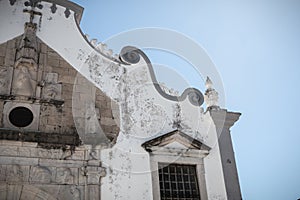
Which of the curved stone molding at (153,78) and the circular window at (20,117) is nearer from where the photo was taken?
the circular window at (20,117)

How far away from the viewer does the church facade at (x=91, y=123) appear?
27.2ft

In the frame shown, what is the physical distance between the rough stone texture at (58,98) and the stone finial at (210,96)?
10.2 feet

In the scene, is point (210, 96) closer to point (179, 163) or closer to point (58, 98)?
point (179, 163)

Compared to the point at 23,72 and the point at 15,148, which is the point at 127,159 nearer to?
the point at 15,148

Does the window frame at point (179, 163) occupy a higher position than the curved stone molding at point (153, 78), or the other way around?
the curved stone molding at point (153, 78)

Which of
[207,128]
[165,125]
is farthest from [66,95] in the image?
[207,128]

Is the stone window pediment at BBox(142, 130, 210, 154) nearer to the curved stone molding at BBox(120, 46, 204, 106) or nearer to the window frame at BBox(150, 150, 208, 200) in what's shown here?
the window frame at BBox(150, 150, 208, 200)

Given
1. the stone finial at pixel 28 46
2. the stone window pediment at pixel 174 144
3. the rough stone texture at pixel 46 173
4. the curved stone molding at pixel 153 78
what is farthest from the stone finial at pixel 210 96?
the stone finial at pixel 28 46

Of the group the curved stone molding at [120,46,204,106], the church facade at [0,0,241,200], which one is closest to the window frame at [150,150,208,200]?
the church facade at [0,0,241,200]

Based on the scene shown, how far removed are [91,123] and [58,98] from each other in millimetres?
1102

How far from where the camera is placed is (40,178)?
8.06 meters

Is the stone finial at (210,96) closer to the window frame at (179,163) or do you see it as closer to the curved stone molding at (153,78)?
the curved stone molding at (153,78)

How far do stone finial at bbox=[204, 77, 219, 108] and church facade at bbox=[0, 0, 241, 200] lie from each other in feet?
0.12

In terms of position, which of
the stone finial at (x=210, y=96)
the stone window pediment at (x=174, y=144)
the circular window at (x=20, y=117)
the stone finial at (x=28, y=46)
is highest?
the stone finial at (x=28, y=46)
